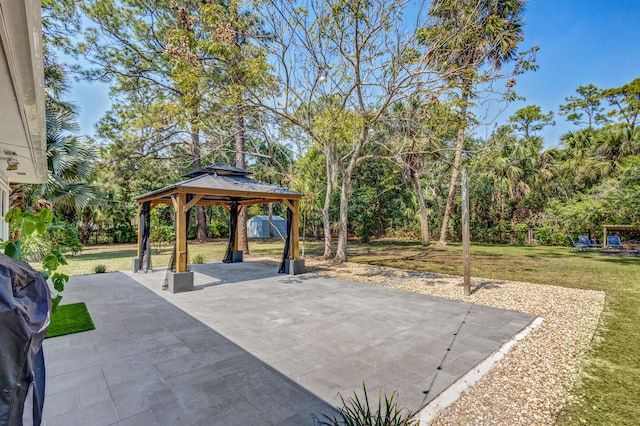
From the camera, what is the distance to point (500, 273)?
9.07m

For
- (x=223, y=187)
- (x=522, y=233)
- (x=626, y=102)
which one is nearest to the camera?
(x=223, y=187)

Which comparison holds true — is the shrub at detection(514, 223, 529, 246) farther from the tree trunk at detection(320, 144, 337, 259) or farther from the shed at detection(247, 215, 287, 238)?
the shed at detection(247, 215, 287, 238)

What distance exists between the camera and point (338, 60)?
930 centimetres

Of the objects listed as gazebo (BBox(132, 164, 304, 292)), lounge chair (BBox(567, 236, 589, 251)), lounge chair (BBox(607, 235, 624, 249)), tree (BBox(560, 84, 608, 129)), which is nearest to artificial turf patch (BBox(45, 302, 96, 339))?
gazebo (BBox(132, 164, 304, 292))

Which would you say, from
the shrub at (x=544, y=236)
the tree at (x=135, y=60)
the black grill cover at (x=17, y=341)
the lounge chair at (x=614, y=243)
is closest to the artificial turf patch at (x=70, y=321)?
the black grill cover at (x=17, y=341)

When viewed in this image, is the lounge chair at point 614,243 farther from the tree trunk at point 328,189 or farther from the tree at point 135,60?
the tree at point 135,60

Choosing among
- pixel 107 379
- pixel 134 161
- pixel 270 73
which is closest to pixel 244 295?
pixel 107 379

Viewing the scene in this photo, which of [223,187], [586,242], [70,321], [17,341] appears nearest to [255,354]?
[17,341]

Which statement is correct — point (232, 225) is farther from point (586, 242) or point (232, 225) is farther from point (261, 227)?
point (586, 242)

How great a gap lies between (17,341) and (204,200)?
10.3 m

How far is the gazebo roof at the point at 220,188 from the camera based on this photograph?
23.7 feet

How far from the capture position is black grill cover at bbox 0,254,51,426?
0.87 metres

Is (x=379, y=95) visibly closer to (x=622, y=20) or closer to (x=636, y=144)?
(x=622, y=20)

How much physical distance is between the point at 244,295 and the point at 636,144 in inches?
807
